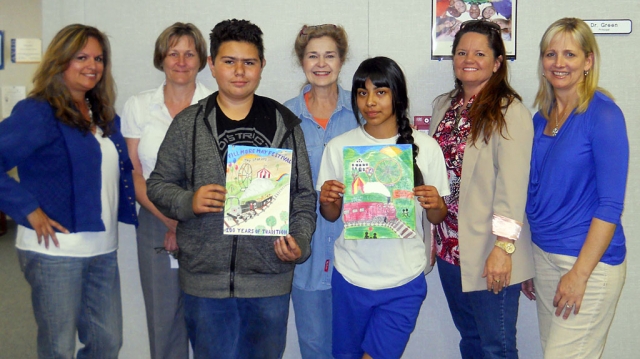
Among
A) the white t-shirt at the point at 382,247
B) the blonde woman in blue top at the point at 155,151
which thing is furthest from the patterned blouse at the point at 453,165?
the blonde woman in blue top at the point at 155,151

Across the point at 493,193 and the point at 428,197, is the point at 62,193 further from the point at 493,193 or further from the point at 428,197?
the point at 493,193

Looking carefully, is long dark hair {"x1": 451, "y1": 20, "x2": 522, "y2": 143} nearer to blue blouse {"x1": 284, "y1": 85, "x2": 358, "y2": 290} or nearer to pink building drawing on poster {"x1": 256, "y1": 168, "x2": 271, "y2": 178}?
blue blouse {"x1": 284, "y1": 85, "x2": 358, "y2": 290}

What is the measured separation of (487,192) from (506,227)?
0.56 feet

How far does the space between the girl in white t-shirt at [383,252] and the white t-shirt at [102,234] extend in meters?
1.04

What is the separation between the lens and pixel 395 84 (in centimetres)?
208

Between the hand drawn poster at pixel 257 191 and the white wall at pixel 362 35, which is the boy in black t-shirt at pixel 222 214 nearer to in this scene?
the hand drawn poster at pixel 257 191

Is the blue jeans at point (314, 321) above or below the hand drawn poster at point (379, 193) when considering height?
below

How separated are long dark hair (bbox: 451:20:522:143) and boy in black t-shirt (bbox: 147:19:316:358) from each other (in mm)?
785

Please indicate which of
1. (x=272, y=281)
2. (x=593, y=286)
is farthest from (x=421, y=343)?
(x=272, y=281)

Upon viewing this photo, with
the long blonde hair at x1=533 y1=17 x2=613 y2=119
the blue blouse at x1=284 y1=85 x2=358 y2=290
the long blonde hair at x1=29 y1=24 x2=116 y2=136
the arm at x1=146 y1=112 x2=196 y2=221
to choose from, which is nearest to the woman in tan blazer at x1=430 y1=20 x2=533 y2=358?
the long blonde hair at x1=533 y1=17 x2=613 y2=119

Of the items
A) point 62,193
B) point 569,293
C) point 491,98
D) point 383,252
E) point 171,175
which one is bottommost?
point 569,293

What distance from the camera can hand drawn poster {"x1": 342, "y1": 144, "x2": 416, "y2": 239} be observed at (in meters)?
2.04

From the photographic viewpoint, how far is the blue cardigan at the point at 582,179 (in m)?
1.92

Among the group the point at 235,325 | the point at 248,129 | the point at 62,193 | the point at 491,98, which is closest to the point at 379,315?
the point at 235,325
